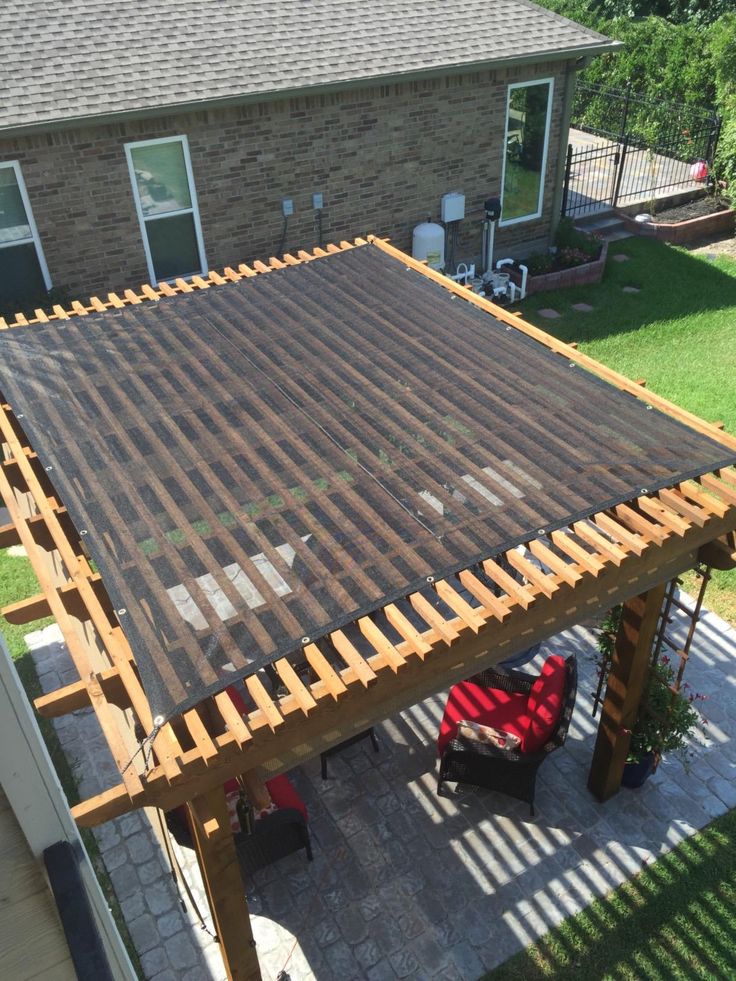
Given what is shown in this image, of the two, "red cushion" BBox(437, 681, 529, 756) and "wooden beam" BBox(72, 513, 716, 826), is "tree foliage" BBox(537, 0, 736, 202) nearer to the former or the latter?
"red cushion" BBox(437, 681, 529, 756)

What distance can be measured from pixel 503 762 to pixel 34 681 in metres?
4.74

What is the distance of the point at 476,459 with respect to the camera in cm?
555

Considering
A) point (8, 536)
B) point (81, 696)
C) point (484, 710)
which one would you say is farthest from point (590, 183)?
point (81, 696)

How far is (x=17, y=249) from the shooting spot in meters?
11.8

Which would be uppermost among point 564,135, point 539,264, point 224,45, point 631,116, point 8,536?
point 224,45

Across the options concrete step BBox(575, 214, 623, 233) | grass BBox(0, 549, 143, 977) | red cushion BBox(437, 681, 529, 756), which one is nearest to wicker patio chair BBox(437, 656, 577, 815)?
red cushion BBox(437, 681, 529, 756)

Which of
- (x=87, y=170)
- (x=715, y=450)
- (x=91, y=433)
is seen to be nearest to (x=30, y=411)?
(x=91, y=433)

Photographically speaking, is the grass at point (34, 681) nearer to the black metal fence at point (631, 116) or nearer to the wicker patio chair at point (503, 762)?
the wicker patio chair at point (503, 762)

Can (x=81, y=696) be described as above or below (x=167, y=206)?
above

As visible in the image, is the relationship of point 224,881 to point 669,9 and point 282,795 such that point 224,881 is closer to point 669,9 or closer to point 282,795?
point 282,795

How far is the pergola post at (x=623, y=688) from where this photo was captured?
584 cm

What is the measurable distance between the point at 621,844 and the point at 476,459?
3.55 meters

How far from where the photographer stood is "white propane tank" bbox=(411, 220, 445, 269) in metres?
14.5

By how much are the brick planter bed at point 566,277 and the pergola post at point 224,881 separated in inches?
498
